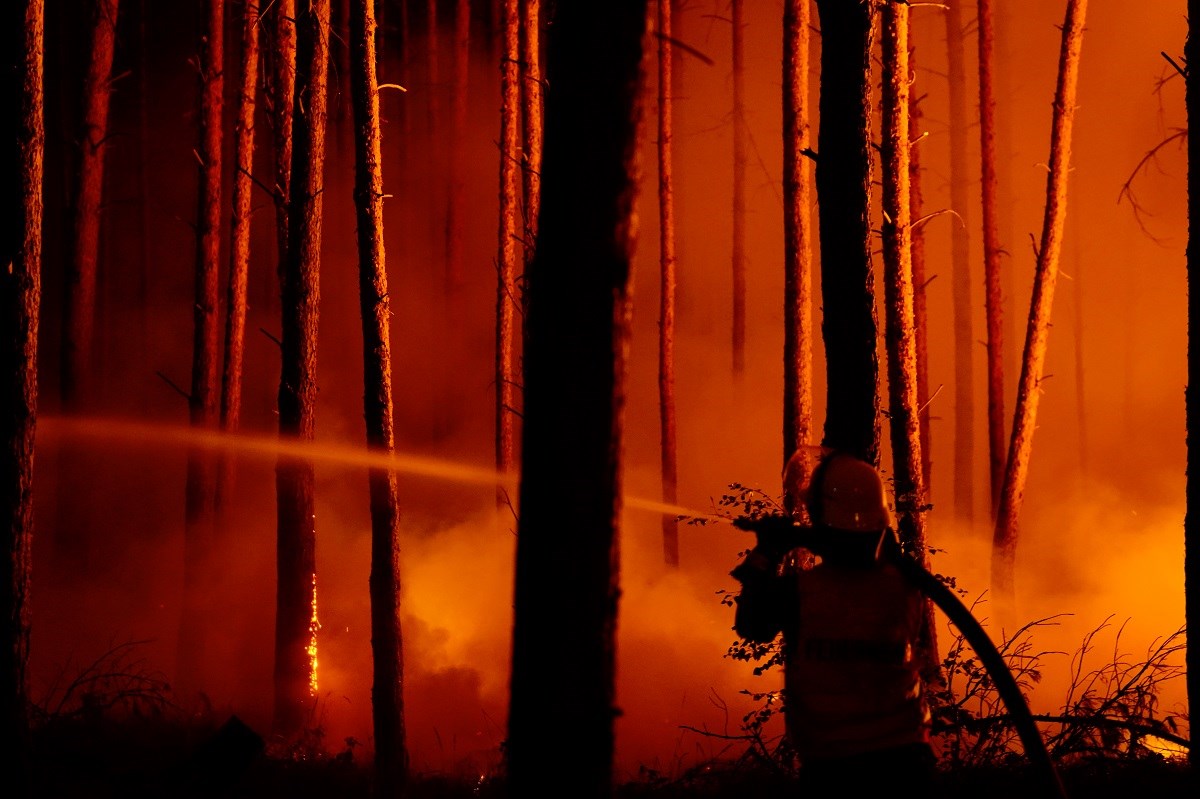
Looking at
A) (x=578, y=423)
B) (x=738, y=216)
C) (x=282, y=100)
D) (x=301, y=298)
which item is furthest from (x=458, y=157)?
(x=578, y=423)

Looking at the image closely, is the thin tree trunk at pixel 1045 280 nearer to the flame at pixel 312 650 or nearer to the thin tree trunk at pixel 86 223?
the flame at pixel 312 650

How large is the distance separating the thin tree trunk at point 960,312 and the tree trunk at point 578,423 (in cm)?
1746

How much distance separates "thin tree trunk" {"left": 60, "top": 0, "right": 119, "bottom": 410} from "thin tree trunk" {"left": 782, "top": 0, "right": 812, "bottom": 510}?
9.83m

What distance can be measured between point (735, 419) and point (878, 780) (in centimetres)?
1859

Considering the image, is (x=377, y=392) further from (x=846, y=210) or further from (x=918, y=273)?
(x=918, y=273)

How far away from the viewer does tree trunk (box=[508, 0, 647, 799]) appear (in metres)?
3.16

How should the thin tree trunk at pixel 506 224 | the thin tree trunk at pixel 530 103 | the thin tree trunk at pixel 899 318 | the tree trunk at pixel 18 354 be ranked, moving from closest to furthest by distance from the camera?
the tree trunk at pixel 18 354 → the thin tree trunk at pixel 899 318 → the thin tree trunk at pixel 530 103 → the thin tree trunk at pixel 506 224

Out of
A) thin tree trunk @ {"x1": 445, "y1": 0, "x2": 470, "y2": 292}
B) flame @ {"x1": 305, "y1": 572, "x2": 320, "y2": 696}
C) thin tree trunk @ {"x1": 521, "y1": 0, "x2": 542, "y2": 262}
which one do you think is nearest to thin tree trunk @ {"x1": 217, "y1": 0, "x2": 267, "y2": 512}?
thin tree trunk @ {"x1": 521, "y1": 0, "x2": 542, "y2": 262}

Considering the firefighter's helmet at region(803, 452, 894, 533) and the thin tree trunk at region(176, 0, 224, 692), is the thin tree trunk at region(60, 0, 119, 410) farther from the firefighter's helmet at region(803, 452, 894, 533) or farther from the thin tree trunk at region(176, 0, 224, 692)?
the firefighter's helmet at region(803, 452, 894, 533)

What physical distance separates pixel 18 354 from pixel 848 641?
5.59m

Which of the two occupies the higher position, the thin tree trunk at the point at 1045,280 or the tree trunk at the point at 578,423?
the thin tree trunk at the point at 1045,280

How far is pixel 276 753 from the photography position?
940cm

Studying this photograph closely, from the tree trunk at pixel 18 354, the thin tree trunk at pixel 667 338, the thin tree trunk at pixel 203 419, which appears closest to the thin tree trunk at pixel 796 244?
the thin tree trunk at pixel 667 338

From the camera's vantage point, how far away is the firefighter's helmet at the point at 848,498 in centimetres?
362
